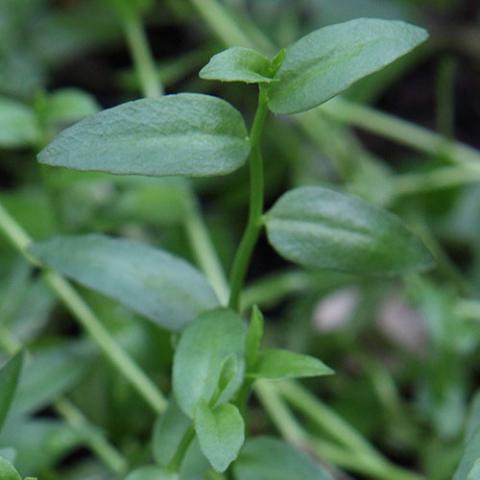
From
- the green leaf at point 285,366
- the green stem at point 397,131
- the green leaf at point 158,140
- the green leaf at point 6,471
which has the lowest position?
the green stem at point 397,131

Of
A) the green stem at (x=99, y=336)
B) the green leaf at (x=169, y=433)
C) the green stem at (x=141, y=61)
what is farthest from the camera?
the green stem at (x=141, y=61)

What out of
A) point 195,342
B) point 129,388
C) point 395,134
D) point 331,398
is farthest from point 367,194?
point 195,342

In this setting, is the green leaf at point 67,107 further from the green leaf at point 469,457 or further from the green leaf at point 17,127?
the green leaf at point 469,457

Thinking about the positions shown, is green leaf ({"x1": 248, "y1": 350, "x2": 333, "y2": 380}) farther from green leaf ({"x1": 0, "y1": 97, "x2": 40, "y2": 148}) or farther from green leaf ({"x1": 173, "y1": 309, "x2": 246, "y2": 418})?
green leaf ({"x1": 0, "y1": 97, "x2": 40, "y2": 148})

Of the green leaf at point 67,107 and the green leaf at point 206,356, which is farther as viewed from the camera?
the green leaf at point 67,107

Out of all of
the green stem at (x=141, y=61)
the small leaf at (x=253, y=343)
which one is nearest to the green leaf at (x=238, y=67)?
the small leaf at (x=253, y=343)

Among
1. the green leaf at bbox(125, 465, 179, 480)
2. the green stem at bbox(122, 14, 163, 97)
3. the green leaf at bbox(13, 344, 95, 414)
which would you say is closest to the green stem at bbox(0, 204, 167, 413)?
the green leaf at bbox(13, 344, 95, 414)

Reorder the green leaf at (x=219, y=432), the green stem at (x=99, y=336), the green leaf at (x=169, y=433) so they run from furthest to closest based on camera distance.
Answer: the green stem at (x=99, y=336) → the green leaf at (x=169, y=433) → the green leaf at (x=219, y=432)
